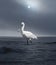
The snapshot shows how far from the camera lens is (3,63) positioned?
25.5 metres

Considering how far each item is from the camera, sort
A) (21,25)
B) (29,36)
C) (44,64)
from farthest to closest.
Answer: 1. (21,25)
2. (29,36)
3. (44,64)

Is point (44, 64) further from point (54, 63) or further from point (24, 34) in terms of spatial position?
point (24, 34)

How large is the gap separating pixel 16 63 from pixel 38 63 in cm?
196

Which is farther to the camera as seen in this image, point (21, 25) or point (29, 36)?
point (21, 25)

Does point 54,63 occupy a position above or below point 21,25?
below

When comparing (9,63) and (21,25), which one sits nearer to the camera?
(9,63)

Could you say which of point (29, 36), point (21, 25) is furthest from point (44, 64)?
point (21, 25)

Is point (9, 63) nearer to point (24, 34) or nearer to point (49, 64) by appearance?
point (49, 64)

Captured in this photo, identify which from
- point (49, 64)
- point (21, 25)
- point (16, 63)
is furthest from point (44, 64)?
point (21, 25)

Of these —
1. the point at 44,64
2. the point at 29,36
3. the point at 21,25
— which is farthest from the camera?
the point at 21,25

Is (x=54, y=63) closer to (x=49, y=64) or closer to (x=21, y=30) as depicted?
(x=49, y=64)

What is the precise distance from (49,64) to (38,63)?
1226mm

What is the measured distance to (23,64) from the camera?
2480cm

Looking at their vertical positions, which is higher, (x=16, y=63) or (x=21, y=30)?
(x=21, y=30)
